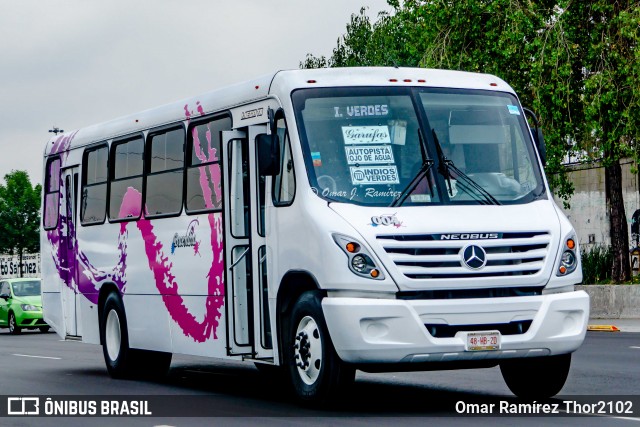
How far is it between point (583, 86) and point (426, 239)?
68.3 ft

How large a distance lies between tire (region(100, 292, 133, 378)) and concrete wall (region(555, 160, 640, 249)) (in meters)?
23.1

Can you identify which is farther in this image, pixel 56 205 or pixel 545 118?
pixel 545 118

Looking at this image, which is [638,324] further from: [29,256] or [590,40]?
[29,256]

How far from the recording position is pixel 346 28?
8838cm

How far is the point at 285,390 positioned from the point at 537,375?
326 centimetres

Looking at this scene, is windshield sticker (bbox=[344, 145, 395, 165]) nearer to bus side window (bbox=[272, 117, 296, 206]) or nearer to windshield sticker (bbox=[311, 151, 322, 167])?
windshield sticker (bbox=[311, 151, 322, 167])

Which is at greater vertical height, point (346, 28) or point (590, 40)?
point (346, 28)

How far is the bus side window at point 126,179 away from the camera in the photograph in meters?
16.3

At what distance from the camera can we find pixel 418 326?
1080 cm

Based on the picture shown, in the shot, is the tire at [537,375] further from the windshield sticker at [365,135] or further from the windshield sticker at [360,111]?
the windshield sticker at [360,111]

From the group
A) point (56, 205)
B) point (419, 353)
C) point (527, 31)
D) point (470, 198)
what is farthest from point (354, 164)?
point (527, 31)

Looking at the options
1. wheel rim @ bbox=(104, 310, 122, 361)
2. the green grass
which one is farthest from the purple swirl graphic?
the green grass

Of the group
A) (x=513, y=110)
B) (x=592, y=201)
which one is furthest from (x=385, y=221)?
(x=592, y=201)

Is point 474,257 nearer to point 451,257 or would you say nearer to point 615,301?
point 451,257
